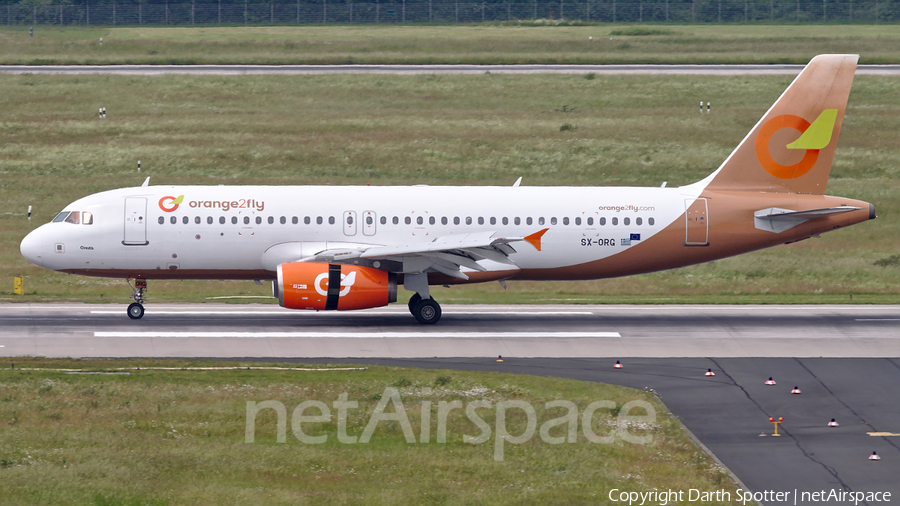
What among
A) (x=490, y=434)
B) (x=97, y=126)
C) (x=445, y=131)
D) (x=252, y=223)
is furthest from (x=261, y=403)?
(x=97, y=126)

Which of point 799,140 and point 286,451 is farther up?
point 799,140

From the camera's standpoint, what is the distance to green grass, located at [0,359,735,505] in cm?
1872

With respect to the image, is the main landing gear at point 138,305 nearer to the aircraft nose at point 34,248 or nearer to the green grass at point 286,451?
the aircraft nose at point 34,248

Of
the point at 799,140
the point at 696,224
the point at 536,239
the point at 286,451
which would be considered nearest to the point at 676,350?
the point at 536,239

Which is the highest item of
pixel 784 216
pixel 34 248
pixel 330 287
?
pixel 784 216

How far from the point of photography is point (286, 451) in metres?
20.8

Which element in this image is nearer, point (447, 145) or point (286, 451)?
point (286, 451)

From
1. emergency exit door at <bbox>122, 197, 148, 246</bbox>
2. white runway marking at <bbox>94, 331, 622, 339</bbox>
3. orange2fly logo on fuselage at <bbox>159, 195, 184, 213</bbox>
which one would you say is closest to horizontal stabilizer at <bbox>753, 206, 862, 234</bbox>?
white runway marking at <bbox>94, 331, 622, 339</bbox>

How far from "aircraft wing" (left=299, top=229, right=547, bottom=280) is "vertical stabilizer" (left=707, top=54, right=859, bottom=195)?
26.3ft

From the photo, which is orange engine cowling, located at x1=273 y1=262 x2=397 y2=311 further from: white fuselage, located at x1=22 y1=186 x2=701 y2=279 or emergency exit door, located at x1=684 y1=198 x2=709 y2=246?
emergency exit door, located at x1=684 y1=198 x2=709 y2=246

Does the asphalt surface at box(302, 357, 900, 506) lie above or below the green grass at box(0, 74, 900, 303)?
below

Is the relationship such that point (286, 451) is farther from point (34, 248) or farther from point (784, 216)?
point (784, 216)

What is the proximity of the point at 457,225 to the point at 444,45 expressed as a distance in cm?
5957

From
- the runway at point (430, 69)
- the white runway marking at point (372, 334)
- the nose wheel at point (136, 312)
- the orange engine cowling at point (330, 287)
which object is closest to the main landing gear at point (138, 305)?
the nose wheel at point (136, 312)
